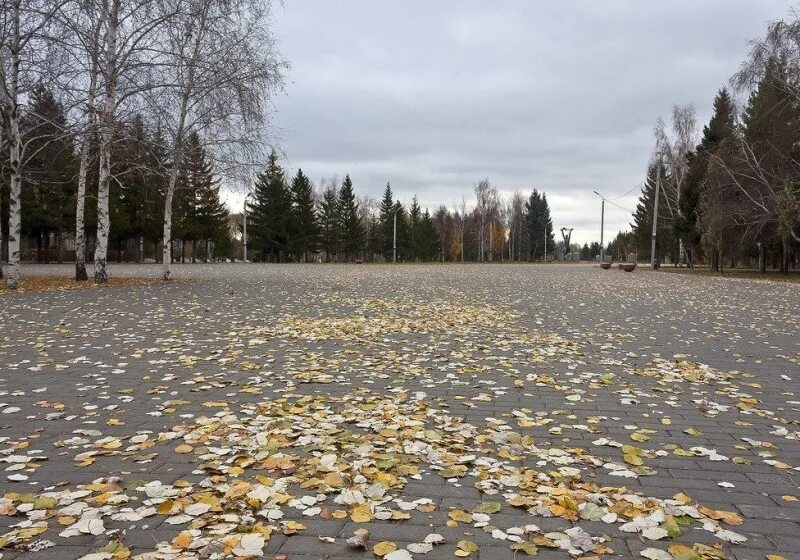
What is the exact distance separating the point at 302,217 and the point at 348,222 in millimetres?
9192

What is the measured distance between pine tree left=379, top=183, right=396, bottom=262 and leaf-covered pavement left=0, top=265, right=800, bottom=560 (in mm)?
78684

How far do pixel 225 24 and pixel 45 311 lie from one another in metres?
14.1

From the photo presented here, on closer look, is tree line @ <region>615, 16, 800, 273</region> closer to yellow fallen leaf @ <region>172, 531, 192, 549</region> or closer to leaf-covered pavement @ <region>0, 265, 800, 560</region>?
leaf-covered pavement @ <region>0, 265, 800, 560</region>

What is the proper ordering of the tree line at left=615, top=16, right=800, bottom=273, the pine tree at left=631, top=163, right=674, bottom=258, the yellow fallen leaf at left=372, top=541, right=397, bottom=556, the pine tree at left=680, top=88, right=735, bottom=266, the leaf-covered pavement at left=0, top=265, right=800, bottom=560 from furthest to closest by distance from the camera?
1. the pine tree at left=631, top=163, right=674, bottom=258
2. the pine tree at left=680, top=88, right=735, bottom=266
3. the tree line at left=615, top=16, right=800, bottom=273
4. the leaf-covered pavement at left=0, top=265, right=800, bottom=560
5. the yellow fallen leaf at left=372, top=541, right=397, bottom=556

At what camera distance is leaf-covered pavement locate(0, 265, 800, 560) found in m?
2.77

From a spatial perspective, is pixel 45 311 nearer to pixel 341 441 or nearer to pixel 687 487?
pixel 341 441

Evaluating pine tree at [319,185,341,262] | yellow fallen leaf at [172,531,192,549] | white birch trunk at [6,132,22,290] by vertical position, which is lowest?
yellow fallen leaf at [172,531,192,549]

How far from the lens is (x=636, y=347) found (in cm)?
850

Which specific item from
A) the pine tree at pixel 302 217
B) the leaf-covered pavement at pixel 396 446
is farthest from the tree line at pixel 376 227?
the leaf-covered pavement at pixel 396 446

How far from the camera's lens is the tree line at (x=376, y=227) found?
68.1m

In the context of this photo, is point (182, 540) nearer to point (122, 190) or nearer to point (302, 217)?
point (122, 190)

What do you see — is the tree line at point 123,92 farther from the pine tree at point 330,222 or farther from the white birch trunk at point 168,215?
the pine tree at point 330,222

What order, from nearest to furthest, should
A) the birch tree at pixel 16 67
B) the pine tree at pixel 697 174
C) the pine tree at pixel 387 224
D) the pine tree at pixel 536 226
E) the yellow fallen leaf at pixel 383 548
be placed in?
1. the yellow fallen leaf at pixel 383 548
2. the birch tree at pixel 16 67
3. the pine tree at pixel 697 174
4. the pine tree at pixel 387 224
5. the pine tree at pixel 536 226

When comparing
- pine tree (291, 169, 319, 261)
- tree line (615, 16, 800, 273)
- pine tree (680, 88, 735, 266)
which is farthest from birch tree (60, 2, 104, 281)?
pine tree (291, 169, 319, 261)
